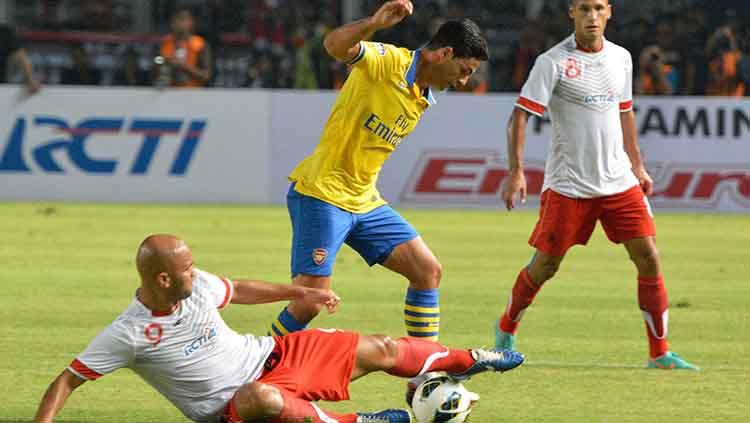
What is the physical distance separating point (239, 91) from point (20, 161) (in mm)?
2956

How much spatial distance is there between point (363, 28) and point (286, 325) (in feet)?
5.73

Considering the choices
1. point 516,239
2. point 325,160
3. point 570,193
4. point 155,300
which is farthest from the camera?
point 516,239

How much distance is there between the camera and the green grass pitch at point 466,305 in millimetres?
7691

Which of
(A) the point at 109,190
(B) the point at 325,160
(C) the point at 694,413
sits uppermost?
(B) the point at 325,160

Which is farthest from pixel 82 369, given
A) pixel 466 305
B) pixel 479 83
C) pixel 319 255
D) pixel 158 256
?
pixel 479 83

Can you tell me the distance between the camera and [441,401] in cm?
697

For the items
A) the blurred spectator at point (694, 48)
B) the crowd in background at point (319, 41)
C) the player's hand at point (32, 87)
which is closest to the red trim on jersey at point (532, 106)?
the player's hand at point (32, 87)

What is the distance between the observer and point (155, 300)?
632 centimetres

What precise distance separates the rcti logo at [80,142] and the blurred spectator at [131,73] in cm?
400

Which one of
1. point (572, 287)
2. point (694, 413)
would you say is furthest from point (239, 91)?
point (694, 413)

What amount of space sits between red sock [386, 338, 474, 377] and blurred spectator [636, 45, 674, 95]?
14.3 meters

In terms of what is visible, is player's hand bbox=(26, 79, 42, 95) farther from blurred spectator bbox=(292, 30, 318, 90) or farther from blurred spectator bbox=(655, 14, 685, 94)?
blurred spectator bbox=(655, 14, 685, 94)

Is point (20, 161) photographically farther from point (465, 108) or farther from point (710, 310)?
point (710, 310)

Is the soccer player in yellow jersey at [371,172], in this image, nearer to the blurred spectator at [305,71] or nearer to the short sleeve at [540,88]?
the short sleeve at [540,88]
